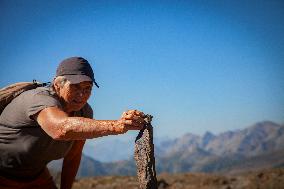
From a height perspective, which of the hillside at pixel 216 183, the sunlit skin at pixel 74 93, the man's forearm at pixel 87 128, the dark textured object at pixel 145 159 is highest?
the sunlit skin at pixel 74 93

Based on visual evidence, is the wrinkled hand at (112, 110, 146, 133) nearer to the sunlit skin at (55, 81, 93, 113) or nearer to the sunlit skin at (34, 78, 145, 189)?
the sunlit skin at (34, 78, 145, 189)

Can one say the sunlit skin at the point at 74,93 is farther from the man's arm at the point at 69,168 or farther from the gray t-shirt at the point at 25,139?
the man's arm at the point at 69,168

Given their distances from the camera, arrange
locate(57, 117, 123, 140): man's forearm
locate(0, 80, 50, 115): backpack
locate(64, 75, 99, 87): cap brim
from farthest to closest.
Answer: locate(0, 80, 50, 115): backpack → locate(64, 75, 99, 87): cap brim → locate(57, 117, 123, 140): man's forearm

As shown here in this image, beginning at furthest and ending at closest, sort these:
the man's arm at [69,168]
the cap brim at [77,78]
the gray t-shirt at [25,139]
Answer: the man's arm at [69,168] → the cap brim at [77,78] → the gray t-shirt at [25,139]

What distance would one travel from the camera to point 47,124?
328 cm

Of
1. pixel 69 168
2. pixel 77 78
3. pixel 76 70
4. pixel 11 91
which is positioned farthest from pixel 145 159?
pixel 69 168

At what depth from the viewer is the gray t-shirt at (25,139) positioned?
12.8ft

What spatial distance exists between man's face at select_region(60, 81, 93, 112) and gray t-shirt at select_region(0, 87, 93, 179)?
17cm

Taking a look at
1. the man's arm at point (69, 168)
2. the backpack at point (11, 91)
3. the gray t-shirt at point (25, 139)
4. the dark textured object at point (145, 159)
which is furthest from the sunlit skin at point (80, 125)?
the man's arm at point (69, 168)

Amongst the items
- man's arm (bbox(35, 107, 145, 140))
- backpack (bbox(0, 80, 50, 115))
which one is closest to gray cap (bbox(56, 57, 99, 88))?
backpack (bbox(0, 80, 50, 115))

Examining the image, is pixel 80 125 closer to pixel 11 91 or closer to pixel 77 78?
pixel 77 78

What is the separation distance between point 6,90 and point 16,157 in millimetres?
926

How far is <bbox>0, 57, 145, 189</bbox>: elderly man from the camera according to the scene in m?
3.13

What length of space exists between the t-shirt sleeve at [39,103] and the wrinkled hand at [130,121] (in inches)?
31.6
